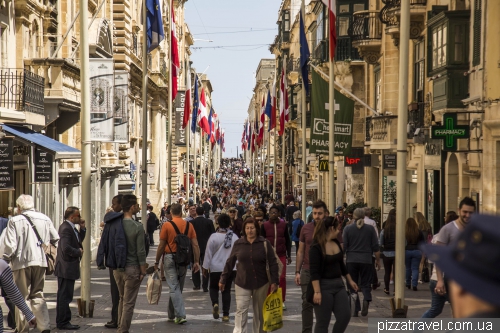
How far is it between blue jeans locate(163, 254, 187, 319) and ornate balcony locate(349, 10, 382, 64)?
20555mm

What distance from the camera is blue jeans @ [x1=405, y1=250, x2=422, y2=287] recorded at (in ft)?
58.0

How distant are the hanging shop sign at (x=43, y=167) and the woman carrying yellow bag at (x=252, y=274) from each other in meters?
10.4

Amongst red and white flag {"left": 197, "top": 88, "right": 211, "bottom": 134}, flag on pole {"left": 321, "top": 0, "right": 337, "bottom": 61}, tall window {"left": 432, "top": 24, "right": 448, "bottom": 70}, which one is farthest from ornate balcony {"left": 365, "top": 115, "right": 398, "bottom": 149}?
red and white flag {"left": 197, "top": 88, "right": 211, "bottom": 134}

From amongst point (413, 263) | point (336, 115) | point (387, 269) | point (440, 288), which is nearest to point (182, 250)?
point (440, 288)

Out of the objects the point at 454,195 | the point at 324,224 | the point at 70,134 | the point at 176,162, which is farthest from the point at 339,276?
the point at 176,162

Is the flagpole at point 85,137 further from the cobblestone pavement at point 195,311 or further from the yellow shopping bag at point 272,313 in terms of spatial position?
the yellow shopping bag at point 272,313

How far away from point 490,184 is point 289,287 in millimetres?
4611

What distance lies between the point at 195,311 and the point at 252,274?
13.4 ft

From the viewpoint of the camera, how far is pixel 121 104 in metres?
26.4

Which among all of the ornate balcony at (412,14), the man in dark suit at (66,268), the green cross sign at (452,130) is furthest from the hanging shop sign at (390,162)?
the man in dark suit at (66,268)

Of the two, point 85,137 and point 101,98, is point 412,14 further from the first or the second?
point 85,137

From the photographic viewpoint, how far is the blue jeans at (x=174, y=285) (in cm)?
1289

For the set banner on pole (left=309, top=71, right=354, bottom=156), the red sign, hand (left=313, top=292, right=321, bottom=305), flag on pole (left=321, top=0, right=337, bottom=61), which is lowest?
hand (left=313, top=292, right=321, bottom=305)

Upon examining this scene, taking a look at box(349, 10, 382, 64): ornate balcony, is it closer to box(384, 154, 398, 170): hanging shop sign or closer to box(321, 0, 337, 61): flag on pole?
box(384, 154, 398, 170): hanging shop sign
